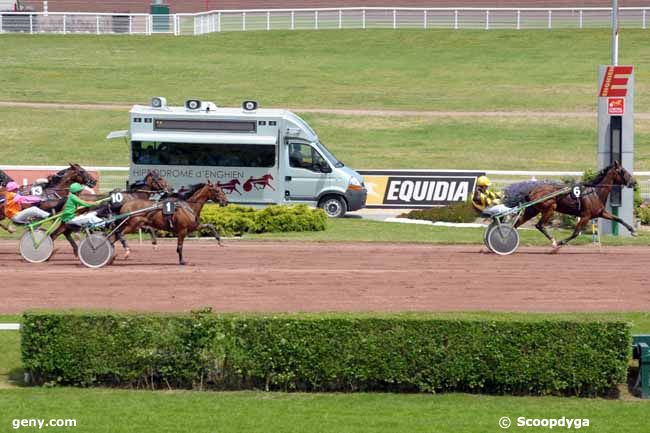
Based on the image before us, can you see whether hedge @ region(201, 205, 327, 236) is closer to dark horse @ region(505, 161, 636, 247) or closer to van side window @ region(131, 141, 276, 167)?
van side window @ region(131, 141, 276, 167)

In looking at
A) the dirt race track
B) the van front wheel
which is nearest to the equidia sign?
the van front wheel

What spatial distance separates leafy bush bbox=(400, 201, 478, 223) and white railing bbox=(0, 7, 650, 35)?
110ft

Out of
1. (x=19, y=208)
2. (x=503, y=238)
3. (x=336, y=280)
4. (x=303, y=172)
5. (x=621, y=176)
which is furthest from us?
(x=303, y=172)

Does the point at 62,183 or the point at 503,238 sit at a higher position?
the point at 62,183

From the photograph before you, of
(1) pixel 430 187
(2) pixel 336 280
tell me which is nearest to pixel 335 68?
(1) pixel 430 187

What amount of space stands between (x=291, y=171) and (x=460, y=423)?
17.4 meters

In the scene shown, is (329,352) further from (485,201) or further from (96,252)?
(485,201)

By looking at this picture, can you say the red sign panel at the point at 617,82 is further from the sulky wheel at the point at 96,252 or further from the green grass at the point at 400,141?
the green grass at the point at 400,141

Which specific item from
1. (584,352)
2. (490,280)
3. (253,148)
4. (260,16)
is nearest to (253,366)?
(584,352)

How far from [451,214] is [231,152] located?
17.5ft

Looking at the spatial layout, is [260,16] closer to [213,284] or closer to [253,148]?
[253,148]

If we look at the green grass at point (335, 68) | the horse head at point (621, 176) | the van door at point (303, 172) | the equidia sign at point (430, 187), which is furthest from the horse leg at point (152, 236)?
the green grass at point (335, 68)

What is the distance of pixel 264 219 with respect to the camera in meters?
25.4

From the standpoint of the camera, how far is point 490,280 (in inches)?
749
